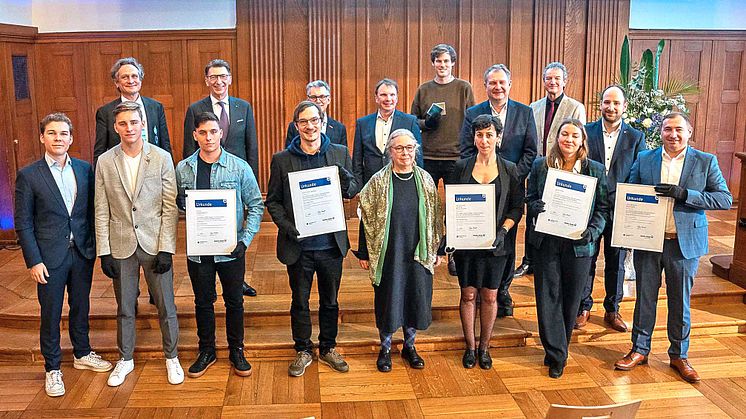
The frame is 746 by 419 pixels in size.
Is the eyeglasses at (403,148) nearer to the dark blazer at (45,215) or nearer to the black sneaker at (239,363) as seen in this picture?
the black sneaker at (239,363)

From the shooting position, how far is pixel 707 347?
508 cm

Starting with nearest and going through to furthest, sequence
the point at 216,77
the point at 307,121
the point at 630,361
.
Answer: the point at 307,121
the point at 630,361
the point at 216,77

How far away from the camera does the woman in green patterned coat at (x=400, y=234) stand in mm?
4277

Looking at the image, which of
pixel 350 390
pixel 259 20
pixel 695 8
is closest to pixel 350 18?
pixel 259 20

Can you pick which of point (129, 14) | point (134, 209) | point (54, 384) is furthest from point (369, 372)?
point (129, 14)

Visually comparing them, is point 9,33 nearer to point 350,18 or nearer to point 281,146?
point 281,146

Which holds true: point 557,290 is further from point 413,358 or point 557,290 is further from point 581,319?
point 413,358

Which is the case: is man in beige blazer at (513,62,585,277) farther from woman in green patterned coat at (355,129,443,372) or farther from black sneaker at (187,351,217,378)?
black sneaker at (187,351,217,378)

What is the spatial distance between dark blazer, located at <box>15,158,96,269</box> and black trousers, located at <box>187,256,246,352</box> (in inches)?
27.4

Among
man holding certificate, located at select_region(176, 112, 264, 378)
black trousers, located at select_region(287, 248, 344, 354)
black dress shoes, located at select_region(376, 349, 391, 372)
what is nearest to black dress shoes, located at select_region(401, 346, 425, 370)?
black dress shoes, located at select_region(376, 349, 391, 372)

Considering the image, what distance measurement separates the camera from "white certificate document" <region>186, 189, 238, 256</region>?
13.7ft

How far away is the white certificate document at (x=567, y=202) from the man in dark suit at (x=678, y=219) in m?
0.42

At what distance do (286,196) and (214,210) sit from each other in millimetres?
417

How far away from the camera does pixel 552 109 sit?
5.10 metres
